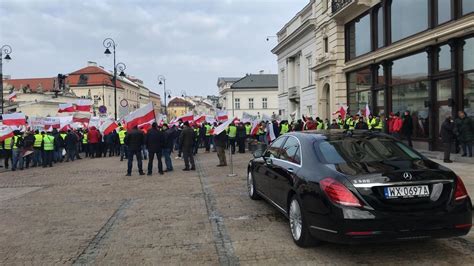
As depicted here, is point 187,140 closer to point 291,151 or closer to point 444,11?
point 291,151

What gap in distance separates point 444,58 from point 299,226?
1414 centimetres

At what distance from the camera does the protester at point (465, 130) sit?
14734mm

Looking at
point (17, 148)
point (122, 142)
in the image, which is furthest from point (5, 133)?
point (122, 142)

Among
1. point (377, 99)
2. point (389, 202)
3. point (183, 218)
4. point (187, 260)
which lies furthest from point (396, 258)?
point (377, 99)

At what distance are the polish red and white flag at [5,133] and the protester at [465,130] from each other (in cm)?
1750

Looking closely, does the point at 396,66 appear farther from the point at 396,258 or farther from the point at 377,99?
the point at 396,258

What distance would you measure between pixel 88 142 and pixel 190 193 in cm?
1532

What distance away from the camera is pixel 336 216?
16.6ft

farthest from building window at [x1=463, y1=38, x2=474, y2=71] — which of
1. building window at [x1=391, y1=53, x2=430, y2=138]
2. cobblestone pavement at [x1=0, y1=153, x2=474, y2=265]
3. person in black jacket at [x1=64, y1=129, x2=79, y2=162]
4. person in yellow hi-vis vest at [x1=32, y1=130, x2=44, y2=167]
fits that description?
person in black jacket at [x1=64, y1=129, x2=79, y2=162]

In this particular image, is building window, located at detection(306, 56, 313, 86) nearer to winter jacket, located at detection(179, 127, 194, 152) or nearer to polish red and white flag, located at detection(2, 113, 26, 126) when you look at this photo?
winter jacket, located at detection(179, 127, 194, 152)

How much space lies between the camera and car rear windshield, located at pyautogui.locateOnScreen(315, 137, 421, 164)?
583 centimetres

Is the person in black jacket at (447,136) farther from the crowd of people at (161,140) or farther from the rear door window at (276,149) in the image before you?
the rear door window at (276,149)

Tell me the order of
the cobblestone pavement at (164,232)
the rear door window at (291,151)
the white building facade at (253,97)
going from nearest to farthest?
the cobblestone pavement at (164,232), the rear door window at (291,151), the white building facade at (253,97)

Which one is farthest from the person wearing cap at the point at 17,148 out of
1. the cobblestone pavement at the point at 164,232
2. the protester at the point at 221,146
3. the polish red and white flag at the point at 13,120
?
the protester at the point at 221,146
